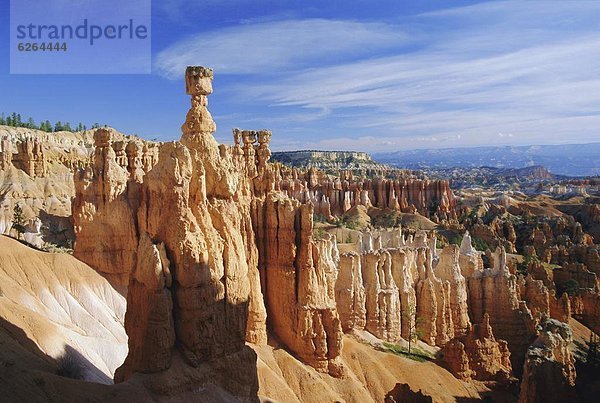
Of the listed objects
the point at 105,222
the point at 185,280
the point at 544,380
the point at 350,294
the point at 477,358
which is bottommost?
the point at 477,358

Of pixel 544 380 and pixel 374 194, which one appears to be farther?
pixel 374 194

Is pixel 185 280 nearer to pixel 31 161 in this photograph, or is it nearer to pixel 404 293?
pixel 404 293

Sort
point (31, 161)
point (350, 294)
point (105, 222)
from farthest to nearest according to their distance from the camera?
point (31, 161)
point (350, 294)
point (105, 222)

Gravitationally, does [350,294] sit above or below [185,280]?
below

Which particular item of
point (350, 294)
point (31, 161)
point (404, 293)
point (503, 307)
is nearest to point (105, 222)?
point (350, 294)

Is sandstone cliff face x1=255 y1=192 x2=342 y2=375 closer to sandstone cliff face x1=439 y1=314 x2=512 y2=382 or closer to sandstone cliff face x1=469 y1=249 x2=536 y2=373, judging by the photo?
sandstone cliff face x1=439 y1=314 x2=512 y2=382

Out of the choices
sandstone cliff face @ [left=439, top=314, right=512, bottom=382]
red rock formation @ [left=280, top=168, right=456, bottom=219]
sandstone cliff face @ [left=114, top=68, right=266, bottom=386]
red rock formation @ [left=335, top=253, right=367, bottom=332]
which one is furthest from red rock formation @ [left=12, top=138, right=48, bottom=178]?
sandstone cliff face @ [left=439, top=314, right=512, bottom=382]

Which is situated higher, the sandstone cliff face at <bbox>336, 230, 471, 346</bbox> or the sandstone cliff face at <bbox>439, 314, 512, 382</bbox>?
the sandstone cliff face at <bbox>336, 230, 471, 346</bbox>

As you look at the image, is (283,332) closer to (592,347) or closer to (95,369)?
(95,369)

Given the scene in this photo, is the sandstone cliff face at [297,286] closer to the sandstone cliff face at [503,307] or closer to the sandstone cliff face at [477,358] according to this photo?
the sandstone cliff face at [477,358]

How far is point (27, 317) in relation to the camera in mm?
22984

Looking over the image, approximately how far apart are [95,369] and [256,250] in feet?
30.9

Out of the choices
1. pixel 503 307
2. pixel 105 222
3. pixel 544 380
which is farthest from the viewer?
pixel 503 307

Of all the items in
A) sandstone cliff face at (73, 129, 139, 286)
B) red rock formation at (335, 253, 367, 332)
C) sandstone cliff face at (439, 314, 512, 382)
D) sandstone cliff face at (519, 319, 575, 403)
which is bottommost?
→ sandstone cliff face at (439, 314, 512, 382)
